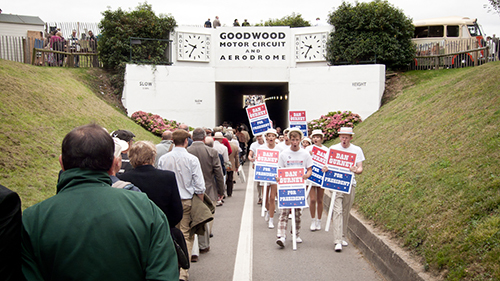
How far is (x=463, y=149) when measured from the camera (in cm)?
866

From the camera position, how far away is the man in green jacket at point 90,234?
91.4 inches

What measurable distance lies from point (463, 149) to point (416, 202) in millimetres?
1923

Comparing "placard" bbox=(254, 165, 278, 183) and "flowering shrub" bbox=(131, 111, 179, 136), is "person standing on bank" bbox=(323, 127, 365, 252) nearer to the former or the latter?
"placard" bbox=(254, 165, 278, 183)

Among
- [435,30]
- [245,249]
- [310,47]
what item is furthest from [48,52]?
[435,30]

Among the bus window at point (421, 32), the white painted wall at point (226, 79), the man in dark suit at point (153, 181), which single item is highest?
the bus window at point (421, 32)

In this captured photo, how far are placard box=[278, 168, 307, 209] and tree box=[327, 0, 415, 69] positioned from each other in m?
16.9

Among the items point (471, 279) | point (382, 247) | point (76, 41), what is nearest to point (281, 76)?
point (76, 41)

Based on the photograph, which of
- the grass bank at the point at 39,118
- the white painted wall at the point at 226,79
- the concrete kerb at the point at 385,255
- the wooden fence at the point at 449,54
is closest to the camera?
the concrete kerb at the point at 385,255

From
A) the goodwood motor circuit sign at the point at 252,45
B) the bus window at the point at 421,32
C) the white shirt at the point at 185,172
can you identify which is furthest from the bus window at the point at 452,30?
the white shirt at the point at 185,172

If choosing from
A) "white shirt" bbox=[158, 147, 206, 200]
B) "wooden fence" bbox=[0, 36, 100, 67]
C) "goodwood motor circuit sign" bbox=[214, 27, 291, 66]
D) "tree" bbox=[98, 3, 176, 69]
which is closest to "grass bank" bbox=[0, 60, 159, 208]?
"wooden fence" bbox=[0, 36, 100, 67]

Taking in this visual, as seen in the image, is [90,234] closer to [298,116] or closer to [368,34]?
[298,116]

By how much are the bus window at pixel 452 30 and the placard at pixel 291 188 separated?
24.1 metres

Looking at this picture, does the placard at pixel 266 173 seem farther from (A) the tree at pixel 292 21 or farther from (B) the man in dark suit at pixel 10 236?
(A) the tree at pixel 292 21

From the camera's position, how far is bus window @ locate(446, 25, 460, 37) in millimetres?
28122
